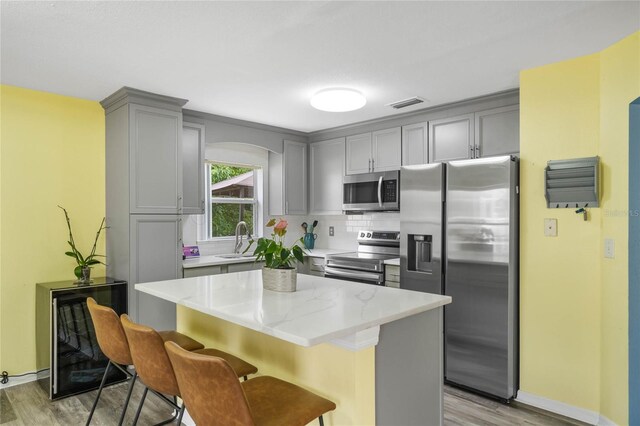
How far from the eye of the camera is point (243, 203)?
4.91 m

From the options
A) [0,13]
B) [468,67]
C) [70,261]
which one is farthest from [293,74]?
[70,261]

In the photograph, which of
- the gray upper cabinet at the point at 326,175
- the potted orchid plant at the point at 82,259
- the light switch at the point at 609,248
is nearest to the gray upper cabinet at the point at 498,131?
the light switch at the point at 609,248

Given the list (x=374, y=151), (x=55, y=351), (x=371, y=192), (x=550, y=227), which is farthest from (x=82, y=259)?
(x=550, y=227)

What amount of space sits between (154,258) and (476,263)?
2653 millimetres

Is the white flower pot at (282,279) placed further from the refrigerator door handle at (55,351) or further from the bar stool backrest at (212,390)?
the refrigerator door handle at (55,351)

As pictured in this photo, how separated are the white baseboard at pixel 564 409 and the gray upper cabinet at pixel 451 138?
1.95 metres

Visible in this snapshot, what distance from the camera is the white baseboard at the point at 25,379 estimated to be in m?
3.19

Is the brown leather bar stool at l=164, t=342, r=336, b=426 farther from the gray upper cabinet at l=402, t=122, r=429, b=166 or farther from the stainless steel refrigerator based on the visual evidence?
the gray upper cabinet at l=402, t=122, r=429, b=166

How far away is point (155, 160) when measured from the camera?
11.5ft

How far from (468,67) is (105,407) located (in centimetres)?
351

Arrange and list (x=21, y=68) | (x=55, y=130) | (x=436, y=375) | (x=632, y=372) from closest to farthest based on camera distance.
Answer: (x=436, y=375)
(x=632, y=372)
(x=21, y=68)
(x=55, y=130)

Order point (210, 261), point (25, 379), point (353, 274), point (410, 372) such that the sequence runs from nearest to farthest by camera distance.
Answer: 1. point (410, 372)
2. point (25, 379)
3. point (210, 261)
4. point (353, 274)

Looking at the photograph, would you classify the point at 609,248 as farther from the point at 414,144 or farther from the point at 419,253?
the point at 414,144

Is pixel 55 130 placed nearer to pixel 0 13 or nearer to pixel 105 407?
pixel 0 13
